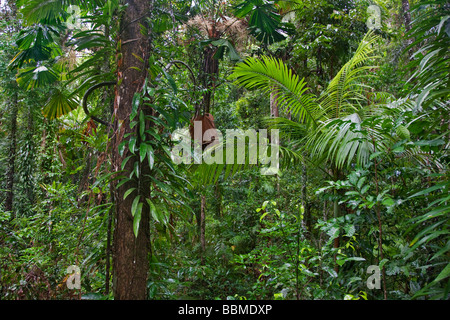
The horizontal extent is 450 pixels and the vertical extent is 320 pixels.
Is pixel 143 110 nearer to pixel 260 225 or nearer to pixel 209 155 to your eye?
pixel 209 155

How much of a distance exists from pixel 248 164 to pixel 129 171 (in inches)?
52.8

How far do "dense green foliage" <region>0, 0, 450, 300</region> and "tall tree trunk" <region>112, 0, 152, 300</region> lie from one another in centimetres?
7

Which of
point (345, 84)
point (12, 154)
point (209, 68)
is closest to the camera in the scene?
point (345, 84)

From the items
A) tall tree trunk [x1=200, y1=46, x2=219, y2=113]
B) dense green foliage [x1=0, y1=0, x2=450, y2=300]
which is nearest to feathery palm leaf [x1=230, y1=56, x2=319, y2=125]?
dense green foliage [x1=0, y1=0, x2=450, y2=300]

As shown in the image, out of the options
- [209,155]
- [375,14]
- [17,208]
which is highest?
[375,14]

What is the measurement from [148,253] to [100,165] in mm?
764

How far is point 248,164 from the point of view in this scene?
3.04 metres

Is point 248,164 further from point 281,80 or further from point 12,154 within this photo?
point 12,154

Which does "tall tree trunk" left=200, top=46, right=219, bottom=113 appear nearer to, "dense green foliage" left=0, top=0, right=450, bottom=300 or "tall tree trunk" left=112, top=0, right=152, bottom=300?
"dense green foliage" left=0, top=0, right=450, bottom=300

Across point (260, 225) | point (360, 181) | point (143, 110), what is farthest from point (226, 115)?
point (360, 181)

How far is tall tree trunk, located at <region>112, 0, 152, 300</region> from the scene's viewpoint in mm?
1974

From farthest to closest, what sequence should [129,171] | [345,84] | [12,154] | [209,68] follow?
1. [12,154]
2. [209,68]
3. [345,84]
4. [129,171]

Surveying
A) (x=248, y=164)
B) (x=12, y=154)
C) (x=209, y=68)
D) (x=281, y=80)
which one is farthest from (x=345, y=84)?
(x=12, y=154)
